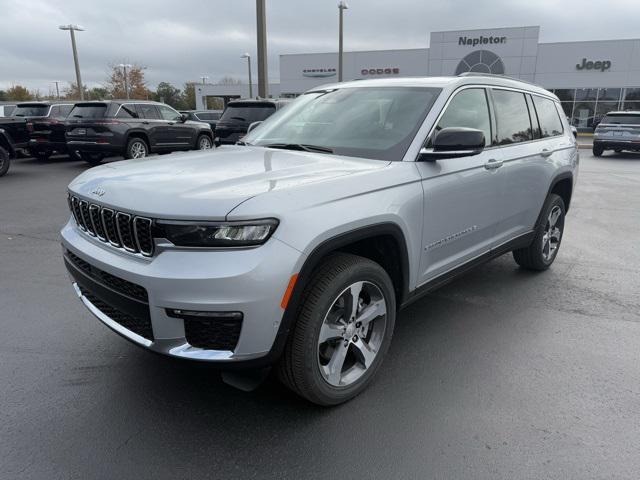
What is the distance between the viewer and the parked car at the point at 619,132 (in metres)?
18.0

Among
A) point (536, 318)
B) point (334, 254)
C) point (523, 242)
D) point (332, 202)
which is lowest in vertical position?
point (536, 318)

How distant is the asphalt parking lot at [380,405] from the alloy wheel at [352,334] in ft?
0.66

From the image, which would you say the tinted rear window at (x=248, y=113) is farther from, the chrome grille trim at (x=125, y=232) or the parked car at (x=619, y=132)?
the parked car at (x=619, y=132)

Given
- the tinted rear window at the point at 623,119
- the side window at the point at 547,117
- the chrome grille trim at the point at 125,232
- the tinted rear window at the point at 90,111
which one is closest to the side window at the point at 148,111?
the tinted rear window at the point at 90,111

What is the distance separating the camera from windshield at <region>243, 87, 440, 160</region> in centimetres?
314

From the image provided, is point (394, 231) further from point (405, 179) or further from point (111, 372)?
point (111, 372)

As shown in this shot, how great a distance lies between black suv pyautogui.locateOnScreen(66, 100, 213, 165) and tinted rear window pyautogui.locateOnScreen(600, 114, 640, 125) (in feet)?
51.4

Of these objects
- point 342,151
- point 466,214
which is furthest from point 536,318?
point 342,151

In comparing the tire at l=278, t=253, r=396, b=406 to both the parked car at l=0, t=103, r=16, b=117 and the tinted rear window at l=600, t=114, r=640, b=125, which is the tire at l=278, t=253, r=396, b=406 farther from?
the tinted rear window at l=600, t=114, r=640, b=125

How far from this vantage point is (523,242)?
14.6 feet

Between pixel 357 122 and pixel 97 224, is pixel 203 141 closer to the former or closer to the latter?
pixel 357 122

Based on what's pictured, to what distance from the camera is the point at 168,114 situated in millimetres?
14602

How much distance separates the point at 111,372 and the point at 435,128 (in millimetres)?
2588

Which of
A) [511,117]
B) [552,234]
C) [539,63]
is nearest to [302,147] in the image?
[511,117]
